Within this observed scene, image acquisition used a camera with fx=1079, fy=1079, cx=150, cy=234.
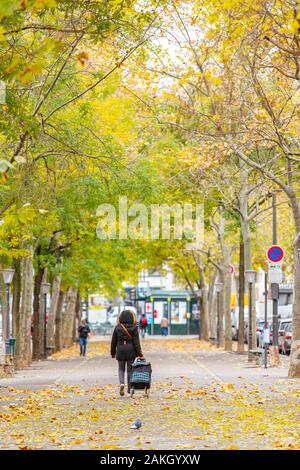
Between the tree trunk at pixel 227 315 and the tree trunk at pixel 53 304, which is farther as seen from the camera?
the tree trunk at pixel 53 304

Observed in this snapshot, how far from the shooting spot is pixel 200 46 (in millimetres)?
25188

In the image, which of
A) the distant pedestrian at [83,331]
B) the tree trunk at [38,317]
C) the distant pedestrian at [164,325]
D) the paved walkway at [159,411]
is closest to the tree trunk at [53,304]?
the distant pedestrian at [83,331]

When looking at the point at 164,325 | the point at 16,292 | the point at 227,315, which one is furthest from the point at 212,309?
the point at 16,292

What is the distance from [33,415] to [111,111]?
20.8 metres

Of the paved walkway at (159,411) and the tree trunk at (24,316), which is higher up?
the tree trunk at (24,316)

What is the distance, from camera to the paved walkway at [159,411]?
1274 cm

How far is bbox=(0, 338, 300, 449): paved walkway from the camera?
502 inches

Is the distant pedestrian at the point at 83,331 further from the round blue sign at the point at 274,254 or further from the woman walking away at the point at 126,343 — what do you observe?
the woman walking away at the point at 126,343

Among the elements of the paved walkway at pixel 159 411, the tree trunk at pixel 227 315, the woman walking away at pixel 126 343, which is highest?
the tree trunk at pixel 227 315

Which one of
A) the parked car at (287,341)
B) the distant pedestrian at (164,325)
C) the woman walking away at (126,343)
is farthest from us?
the distant pedestrian at (164,325)

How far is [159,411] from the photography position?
16766 mm

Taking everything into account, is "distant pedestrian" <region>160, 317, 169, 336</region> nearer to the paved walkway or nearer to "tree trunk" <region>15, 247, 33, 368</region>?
"tree trunk" <region>15, 247, 33, 368</region>

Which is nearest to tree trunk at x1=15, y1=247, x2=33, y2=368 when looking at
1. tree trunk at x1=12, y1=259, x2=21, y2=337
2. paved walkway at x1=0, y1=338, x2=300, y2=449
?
tree trunk at x1=12, y1=259, x2=21, y2=337

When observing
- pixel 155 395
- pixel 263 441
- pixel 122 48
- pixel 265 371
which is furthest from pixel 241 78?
pixel 263 441
